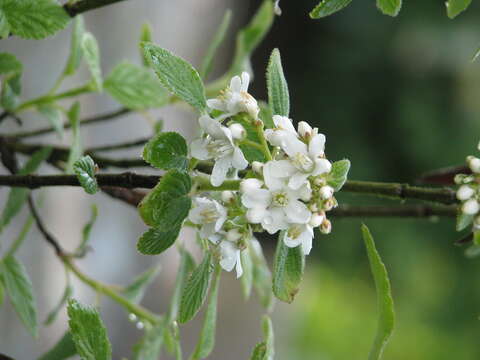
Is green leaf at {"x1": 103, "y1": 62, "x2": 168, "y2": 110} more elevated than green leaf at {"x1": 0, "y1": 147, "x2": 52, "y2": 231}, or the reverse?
green leaf at {"x1": 103, "y1": 62, "x2": 168, "y2": 110}

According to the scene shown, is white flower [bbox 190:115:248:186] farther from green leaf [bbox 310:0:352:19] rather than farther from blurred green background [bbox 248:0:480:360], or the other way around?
blurred green background [bbox 248:0:480:360]

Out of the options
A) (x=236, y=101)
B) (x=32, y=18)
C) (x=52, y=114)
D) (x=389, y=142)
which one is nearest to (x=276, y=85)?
(x=236, y=101)

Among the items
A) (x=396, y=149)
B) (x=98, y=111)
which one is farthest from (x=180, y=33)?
(x=396, y=149)

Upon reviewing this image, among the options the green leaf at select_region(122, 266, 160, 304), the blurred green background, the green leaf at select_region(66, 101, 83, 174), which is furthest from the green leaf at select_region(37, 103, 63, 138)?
the blurred green background

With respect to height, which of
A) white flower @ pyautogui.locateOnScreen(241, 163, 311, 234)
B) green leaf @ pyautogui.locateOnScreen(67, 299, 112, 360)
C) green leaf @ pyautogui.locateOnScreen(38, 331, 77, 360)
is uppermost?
white flower @ pyautogui.locateOnScreen(241, 163, 311, 234)

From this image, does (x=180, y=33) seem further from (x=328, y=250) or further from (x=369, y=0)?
(x=328, y=250)

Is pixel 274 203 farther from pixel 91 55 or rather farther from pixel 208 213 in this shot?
pixel 91 55

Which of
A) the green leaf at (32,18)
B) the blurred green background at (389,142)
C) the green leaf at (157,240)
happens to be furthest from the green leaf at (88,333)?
the blurred green background at (389,142)
